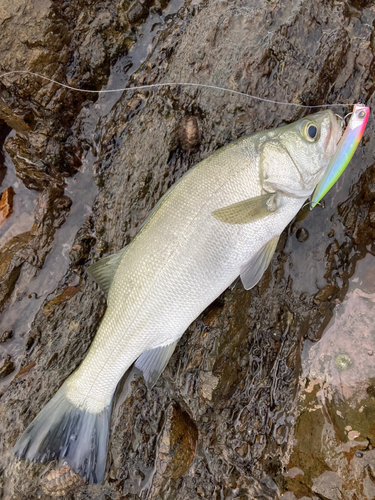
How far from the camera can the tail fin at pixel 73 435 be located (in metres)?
2.71

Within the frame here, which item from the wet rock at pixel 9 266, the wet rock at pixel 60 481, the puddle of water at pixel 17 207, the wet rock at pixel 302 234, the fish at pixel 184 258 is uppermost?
the puddle of water at pixel 17 207

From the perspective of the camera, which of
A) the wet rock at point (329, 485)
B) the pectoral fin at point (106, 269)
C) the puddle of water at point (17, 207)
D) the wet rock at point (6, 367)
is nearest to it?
the wet rock at point (329, 485)

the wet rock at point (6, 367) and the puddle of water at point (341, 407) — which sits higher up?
the wet rock at point (6, 367)

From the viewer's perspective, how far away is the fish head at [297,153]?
2.61m

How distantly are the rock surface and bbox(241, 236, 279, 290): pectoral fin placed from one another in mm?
284

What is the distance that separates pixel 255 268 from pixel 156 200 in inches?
44.6

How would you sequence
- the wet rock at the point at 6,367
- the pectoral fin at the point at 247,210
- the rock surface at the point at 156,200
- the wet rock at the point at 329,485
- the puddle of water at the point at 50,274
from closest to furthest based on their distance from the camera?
the pectoral fin at the point at 247,210 → the wet rock at the point at 329,485 → the rock surface at the point at 156,200 → the wet rock at the point at 6,367 → the puddle of water at the point at 50,274

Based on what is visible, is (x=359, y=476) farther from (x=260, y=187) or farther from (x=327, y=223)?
(x=260, y=187)

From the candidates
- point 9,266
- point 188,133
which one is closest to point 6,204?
point 9,266

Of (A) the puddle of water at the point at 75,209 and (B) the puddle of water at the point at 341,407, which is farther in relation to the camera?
(A) the puddle of water at the point at 75,209

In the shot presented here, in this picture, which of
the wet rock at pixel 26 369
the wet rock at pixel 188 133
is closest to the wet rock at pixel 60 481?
the wet rock at pixel 26 369

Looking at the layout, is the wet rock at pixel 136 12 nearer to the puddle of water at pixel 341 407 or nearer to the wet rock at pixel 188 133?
the wet rock at pixel 188 133

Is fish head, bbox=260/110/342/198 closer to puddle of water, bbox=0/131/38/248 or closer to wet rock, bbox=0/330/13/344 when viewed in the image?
puddle of water, bbox=0/131/38/248

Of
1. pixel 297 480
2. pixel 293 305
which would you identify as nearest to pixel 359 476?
pixel 297 480
